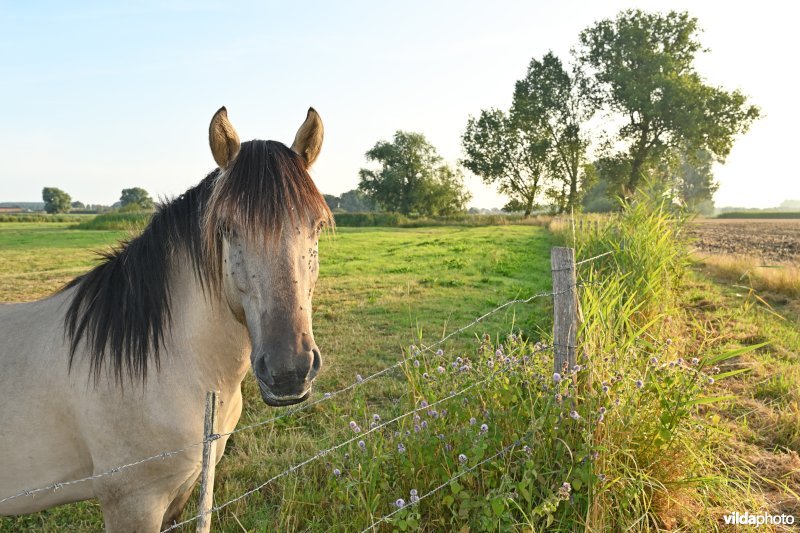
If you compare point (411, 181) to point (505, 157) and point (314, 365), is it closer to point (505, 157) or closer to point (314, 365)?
point (505, 157)

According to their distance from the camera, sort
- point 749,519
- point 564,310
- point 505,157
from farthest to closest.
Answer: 1. point 505,157
2. point 564,310
3. point 749,519

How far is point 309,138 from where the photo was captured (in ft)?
7.83

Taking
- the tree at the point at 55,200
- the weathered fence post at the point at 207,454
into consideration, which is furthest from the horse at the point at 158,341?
the tree at the point at 55,200

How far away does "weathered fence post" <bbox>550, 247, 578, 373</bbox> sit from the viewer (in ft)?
9.43

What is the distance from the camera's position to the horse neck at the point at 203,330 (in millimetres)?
2312

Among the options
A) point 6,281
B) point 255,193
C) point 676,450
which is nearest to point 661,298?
point 676,450

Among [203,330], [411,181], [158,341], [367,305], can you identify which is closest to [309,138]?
[203,330]

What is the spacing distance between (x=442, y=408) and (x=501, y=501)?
2.92 ft

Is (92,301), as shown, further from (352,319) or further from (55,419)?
(352,319)

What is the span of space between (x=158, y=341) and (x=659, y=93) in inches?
1573

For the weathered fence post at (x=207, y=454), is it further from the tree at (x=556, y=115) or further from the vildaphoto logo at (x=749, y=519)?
the tree at (x=556, y=115)

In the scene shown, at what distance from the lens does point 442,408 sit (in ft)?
9.98

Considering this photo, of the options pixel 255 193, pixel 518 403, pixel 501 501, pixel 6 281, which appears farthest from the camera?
pixel 6 281

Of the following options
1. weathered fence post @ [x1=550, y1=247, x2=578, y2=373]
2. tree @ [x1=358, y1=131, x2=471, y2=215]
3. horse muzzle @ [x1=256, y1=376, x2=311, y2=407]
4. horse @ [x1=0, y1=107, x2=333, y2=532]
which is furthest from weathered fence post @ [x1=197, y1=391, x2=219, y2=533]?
tree @ [x1=358, y1=131, x2=471, y2=215]
